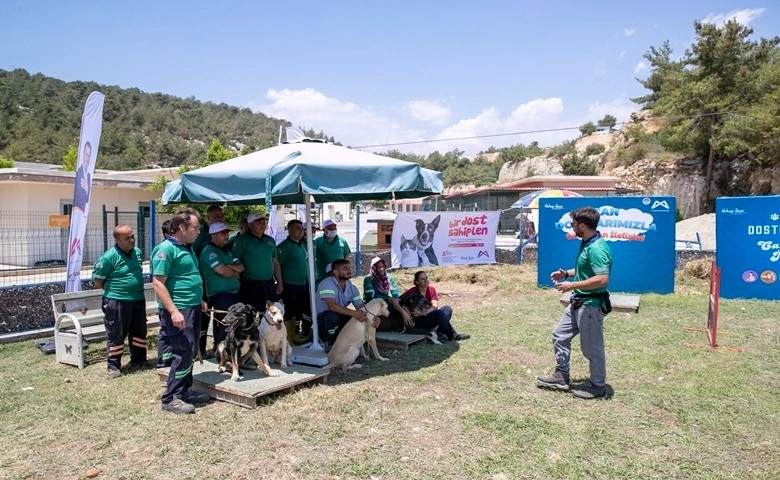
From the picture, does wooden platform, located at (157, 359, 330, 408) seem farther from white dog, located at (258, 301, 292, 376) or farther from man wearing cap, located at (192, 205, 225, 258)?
man wearing cap, located at (192, 205, 225, 258)

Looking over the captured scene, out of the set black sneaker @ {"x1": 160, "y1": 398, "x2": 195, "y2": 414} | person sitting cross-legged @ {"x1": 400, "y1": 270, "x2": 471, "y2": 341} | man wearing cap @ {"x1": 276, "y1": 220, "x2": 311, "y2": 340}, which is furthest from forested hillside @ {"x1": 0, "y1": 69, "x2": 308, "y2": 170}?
black sneaker @ {"x1": 160, "y1": 398, "x2": 195, "y2": 414}

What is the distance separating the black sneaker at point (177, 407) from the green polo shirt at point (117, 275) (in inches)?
73.0

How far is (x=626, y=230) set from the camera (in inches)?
460

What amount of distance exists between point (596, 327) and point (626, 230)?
24.7ft

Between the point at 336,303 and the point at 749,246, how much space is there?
9.14 metres

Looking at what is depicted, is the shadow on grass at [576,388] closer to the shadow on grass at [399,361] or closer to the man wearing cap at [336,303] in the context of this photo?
the shadow on grass at [399,361]

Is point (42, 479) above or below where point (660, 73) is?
below

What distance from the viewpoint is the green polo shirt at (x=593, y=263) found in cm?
475

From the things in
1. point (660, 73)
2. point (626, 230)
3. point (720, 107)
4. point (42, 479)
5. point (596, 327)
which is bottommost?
point (42, 479)

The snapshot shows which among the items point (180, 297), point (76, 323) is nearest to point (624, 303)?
point (180, 297)

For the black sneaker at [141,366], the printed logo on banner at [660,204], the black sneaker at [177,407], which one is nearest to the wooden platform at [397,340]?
the black sneaker at [141,366]

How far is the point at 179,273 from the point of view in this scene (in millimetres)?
4754

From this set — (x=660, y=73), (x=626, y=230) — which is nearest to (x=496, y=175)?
(x=660, y=73)

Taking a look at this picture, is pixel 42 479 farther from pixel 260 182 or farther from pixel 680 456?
pixel 680 456
